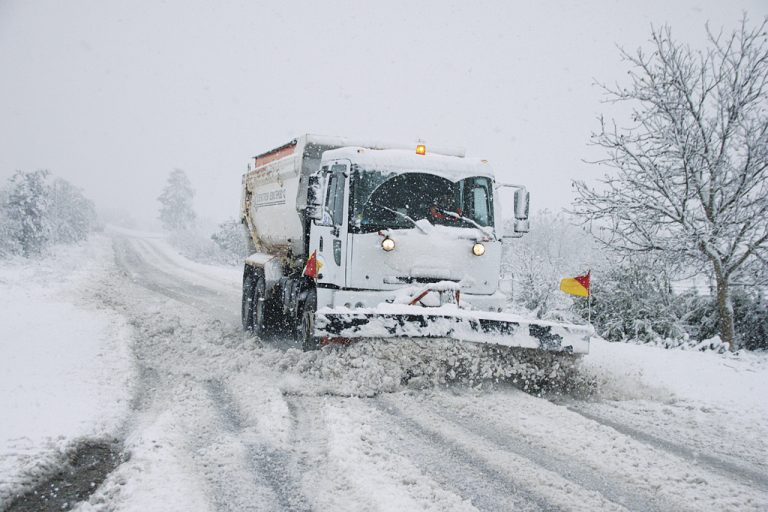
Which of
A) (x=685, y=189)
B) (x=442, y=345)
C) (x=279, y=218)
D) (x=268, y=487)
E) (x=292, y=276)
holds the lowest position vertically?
(x=268, y=487)

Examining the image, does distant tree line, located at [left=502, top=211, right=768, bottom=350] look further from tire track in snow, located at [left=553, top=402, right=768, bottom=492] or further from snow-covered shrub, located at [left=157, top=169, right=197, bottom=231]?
snow-covered shrub, located at [left=157, top=169, right=197, bottom=231]

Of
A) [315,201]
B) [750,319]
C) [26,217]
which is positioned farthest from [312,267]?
[26,217]

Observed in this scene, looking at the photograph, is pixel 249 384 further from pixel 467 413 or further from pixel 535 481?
pixel 535 481

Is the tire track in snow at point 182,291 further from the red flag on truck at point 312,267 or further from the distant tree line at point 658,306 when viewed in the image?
the distant tree line at point 658,306

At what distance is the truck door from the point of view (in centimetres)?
623

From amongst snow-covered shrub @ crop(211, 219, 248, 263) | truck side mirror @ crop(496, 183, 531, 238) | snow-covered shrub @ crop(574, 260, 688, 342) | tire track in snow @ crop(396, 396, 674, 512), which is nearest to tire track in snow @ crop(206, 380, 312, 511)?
tire track in snow @ crop(396, 396, 674, 512)

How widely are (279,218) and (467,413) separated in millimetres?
5128

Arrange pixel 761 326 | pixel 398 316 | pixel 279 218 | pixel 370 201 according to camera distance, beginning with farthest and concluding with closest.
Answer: pixel 761 326 < pixel 279 218 < pixel 370 201 < pixel 398 316

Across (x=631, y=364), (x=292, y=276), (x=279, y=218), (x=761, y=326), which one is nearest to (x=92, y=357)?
(x=292, y=276)

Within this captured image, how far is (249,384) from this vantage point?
5.47 m

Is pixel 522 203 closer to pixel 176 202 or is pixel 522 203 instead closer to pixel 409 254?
pixel 409 254

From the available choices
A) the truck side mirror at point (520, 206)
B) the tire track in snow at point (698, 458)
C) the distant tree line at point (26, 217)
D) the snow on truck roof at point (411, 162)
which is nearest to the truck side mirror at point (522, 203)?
the truck side mirror at point (520, 206)

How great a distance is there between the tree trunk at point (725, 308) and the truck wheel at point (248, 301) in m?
8.05

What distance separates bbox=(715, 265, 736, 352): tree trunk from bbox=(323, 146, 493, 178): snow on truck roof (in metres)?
5.05
